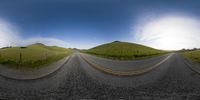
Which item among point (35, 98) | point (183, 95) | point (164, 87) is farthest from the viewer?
point (164, 87)

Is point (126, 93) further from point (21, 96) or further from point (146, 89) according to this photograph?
point (21, 96)

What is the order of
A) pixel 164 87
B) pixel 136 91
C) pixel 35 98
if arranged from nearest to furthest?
pixel 35 98, pixel 136 91, pixel 164 87

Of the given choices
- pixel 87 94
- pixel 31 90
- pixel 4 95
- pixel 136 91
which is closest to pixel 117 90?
pixel 136 91

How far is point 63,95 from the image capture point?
13867 millimetres

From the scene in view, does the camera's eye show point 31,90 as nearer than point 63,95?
No

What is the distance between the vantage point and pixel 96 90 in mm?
15445

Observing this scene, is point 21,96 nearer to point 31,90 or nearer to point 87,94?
point 31,90

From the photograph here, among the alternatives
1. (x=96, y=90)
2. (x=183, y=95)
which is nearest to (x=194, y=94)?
(x=183, y=95)

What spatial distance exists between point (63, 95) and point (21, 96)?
6.22 feet

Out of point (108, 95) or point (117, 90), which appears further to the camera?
point (117, 90)

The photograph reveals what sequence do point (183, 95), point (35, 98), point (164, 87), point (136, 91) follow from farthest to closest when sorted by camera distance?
point (164, 87), point (136, 91), point (183, 95), point (35, 98)

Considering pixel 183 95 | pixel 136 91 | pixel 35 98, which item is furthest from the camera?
pixel 136 91

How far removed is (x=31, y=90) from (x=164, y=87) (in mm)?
7272

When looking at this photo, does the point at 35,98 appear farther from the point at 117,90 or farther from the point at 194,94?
the point at 194,94
